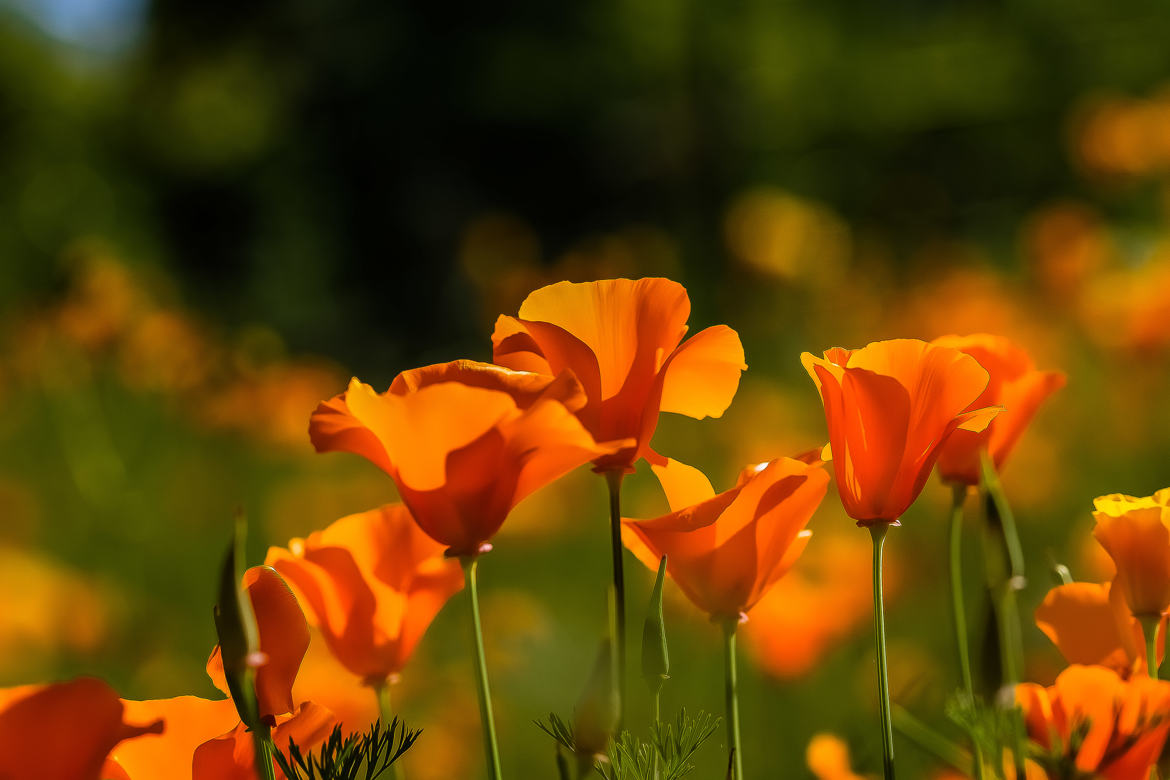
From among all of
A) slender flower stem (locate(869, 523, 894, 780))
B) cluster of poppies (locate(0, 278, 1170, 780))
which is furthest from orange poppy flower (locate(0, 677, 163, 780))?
slender flower stem (locate(869, 523, 894, 780))

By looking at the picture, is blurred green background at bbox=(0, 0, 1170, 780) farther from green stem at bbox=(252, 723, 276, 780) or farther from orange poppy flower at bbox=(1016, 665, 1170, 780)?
green stem at bbox=(252, 723, 276, 780)

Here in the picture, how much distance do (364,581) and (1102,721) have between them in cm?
27

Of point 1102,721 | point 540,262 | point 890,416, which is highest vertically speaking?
point 540,262

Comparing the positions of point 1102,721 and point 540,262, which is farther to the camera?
point 540,262

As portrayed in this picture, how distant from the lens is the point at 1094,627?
1.34 ft

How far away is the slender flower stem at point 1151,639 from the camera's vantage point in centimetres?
37

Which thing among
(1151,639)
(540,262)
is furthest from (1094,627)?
(540,262)

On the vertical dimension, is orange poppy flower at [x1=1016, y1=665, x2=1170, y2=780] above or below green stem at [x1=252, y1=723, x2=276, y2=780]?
below

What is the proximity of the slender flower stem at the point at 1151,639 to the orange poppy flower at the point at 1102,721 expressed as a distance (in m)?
0.04

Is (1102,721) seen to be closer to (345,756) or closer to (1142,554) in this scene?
(1142,554)

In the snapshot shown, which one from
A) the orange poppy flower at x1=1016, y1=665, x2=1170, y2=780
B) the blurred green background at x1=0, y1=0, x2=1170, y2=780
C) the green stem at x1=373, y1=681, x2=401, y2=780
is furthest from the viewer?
the blurred green background at x1=0, y1=0, x2=1170, y2=780

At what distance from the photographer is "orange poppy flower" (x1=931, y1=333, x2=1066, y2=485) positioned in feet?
1.53

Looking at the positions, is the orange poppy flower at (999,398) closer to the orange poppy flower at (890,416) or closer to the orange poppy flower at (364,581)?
the orange poppy flower at (890,416)

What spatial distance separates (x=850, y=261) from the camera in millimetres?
3770
